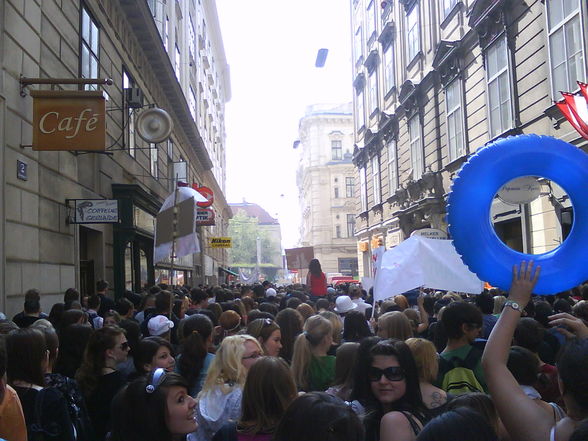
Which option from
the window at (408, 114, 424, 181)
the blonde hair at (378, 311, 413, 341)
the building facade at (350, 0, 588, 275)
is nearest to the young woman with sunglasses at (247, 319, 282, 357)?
the blonde hair at (378, 311, 413, 341)

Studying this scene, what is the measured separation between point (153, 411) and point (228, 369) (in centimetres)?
131

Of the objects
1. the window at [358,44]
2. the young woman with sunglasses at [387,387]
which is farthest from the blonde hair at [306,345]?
the window at [358,44]

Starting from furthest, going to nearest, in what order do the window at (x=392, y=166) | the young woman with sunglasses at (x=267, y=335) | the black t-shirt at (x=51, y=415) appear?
the window at (x=392, y=166)
the young woman with sunglasses at (x=267, y=335)
the black t-shirt at (x=51, y=415)

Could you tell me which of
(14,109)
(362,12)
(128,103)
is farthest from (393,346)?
(362,12)

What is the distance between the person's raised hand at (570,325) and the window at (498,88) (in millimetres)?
14109

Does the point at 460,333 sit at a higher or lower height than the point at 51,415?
higher

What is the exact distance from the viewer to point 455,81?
20.9 meters

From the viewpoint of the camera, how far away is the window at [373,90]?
32938mm

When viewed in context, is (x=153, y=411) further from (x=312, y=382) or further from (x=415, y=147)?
(x=415, y=147)

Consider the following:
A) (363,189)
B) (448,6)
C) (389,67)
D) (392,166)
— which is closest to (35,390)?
(448,6)

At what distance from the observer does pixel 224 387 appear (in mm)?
4145

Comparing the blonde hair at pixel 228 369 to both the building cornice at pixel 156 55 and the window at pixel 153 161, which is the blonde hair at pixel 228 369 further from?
the window at pixel 153 161

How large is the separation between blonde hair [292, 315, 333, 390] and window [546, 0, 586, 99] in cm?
1022

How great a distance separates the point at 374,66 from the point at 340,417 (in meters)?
32.3
